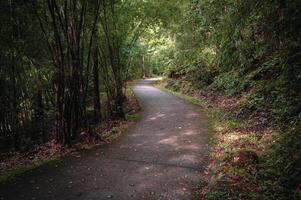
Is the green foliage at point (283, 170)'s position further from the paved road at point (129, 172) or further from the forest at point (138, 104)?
the paved road at point (129, 172)

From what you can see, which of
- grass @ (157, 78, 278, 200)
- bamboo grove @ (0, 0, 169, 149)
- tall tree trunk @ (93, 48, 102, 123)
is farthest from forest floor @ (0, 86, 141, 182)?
grass @ (157, 78, 278, 200)

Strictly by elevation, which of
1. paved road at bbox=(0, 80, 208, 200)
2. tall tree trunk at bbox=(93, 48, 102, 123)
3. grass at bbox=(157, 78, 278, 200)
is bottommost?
paved road at bbox=(0, 80, 208, 200)

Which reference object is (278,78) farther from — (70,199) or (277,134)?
(70,199)

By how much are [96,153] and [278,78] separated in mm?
6226

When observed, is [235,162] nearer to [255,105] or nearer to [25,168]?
[255,105]

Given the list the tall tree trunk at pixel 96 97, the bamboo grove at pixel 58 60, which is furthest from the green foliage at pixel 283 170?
the tall tree trunk at pixel 96 97

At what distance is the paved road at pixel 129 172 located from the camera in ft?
18.3

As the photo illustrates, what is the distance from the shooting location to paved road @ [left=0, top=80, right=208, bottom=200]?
5.58 m

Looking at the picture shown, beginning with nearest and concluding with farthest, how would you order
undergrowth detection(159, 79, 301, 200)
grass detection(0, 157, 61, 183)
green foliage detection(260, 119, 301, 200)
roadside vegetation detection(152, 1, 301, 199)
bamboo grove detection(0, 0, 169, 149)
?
green foliage detection(260, 119, 301, 200)
undergrowth detection(159, 79, 301, 200)
roadside vegetation detection(152, 1, 301, 199)
grass detection(0, 157, 61, 183)
bamboo grove detection(0, 0, 169, 149)

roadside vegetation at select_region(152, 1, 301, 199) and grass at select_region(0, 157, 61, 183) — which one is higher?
roadside vegetation at select_region(152, 1, 301, 199)

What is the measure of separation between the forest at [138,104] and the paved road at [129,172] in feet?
1.45

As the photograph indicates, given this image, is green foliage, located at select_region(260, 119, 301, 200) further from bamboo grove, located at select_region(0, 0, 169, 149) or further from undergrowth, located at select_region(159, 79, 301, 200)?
bamboo grove, located at select_region(0, 0, 169, 149)

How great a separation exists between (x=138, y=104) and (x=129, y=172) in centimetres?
962

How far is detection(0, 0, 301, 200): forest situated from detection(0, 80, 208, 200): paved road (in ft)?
1.45
